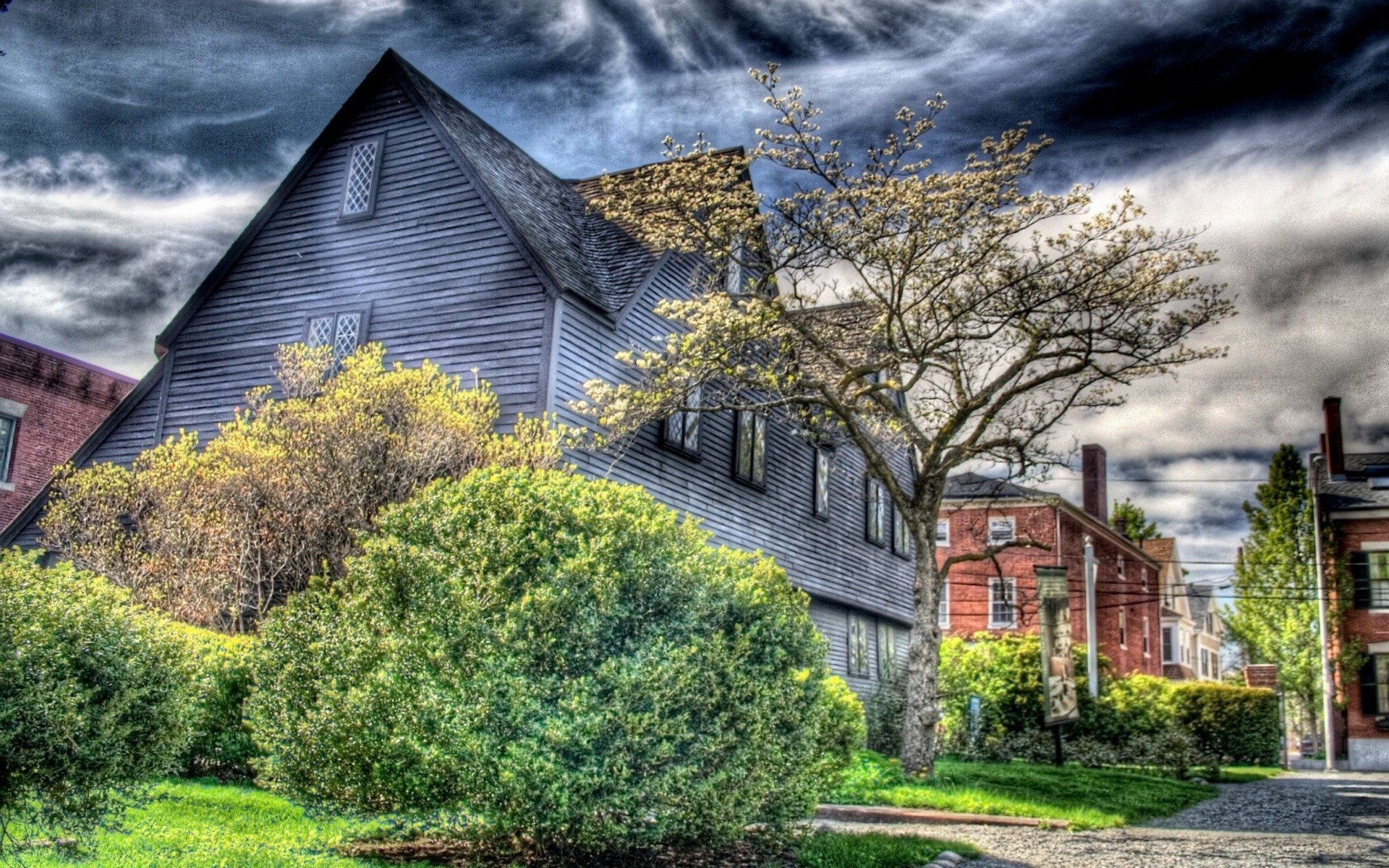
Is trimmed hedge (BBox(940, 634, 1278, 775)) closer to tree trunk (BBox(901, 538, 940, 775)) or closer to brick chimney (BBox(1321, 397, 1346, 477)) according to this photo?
tree trunk (BBox(901, 538, 940, 775))

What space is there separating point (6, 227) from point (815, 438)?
13.0 m

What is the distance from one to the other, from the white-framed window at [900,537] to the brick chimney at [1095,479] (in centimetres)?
1799

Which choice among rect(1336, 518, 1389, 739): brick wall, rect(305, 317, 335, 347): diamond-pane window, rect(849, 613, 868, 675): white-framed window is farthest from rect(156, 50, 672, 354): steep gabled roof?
rect(1336, 518, 1389, 739): brick wall

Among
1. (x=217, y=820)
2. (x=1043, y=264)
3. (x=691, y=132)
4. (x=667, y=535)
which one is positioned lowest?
(x=217, y=820)

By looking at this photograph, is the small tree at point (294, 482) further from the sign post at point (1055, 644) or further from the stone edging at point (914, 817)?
the sign post at point (1055, 644)

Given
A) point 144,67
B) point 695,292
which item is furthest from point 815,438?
point 144,67

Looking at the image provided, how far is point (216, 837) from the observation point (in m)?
8.19

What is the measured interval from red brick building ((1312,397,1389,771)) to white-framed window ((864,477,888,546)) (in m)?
17.5

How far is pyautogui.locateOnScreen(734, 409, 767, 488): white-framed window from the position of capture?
21.6 metres

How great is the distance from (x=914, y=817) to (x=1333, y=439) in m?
32.0

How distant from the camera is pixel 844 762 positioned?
10578 mm

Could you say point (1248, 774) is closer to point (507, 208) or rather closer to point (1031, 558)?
point (1031, 558)

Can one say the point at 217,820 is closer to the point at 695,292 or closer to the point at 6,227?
the point at 6,227

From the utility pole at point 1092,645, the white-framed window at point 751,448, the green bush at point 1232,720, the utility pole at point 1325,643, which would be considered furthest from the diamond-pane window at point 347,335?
the utility pole at point 1325,643
